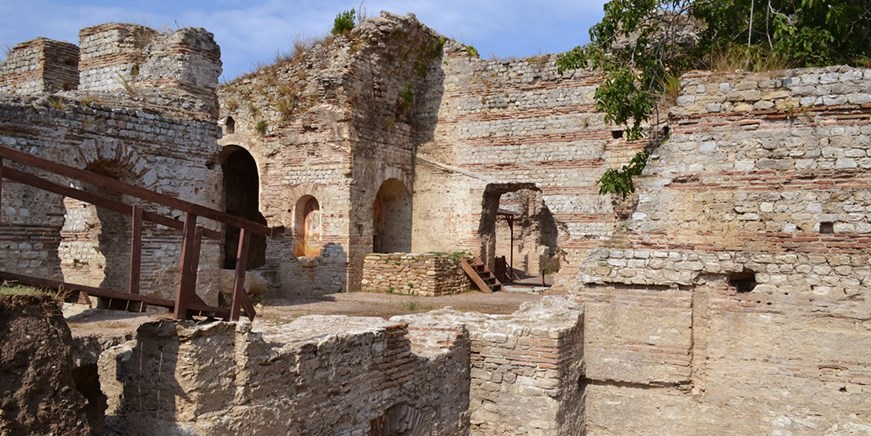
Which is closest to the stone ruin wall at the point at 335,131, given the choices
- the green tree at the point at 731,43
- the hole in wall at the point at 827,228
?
the green tree at the point at 731,43

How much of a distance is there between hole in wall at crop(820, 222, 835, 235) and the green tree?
1744 millimetres

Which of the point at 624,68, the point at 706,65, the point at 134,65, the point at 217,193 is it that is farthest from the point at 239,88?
the point at 706,65

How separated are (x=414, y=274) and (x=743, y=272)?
8.41m

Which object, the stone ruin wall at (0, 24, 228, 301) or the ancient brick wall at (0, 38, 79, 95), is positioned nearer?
the stone ruin wall at (0, 24, 228, 301)

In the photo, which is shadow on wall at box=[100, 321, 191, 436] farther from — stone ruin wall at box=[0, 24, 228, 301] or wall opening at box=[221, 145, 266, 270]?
wall opening at box=[221, 145, 266, 270]

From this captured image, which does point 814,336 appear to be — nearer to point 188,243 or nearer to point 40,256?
point 188,243

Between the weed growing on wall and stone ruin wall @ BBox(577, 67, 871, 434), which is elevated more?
the weed growing on wall

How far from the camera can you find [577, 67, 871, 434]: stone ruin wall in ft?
21.2

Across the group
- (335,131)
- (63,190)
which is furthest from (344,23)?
(63,190)

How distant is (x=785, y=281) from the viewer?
6.63 meters

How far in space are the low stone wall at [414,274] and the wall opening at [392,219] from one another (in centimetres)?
191

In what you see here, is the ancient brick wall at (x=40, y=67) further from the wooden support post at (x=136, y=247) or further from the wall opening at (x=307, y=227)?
the wooden support post at (x=136, y=247)

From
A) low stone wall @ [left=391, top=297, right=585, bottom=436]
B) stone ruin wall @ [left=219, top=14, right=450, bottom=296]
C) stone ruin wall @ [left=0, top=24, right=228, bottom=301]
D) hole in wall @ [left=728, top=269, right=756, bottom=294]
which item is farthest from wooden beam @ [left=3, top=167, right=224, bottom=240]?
stone ruin wall @ [left=219, top=14, right=450, bottom=296]

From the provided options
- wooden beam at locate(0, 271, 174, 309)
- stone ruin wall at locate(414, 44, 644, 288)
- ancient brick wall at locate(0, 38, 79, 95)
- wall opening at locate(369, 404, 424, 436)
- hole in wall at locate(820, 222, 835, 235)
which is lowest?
wall opening at locate(369, 404, 424, 436)
